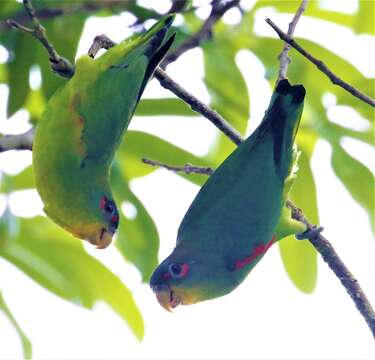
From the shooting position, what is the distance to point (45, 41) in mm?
2816

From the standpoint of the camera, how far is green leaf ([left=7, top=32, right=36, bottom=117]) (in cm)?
394

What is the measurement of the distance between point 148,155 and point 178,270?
1.02 m

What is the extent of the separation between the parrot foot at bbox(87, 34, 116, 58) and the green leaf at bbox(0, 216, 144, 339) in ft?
4.44

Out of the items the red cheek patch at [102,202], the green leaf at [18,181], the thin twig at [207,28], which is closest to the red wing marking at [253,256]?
the red cheek patch at [102,202]

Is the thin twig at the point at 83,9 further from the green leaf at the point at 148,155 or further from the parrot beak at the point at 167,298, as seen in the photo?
the parrot beak at the point at 167,298

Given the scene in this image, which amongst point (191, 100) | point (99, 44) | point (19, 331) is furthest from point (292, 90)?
point (19, 331)

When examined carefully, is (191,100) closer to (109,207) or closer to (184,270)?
(109,207)

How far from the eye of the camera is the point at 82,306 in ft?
14.0

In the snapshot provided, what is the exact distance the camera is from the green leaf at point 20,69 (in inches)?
155

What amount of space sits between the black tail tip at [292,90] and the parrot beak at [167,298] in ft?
2.65

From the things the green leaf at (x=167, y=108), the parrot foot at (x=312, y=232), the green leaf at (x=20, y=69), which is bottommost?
the parrot foot at (x=312, y=232)

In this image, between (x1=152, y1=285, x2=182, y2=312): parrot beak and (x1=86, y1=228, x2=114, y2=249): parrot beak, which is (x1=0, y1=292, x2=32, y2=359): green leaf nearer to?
(x1=86, y1=228, x2=114, y2=249): parrot beak

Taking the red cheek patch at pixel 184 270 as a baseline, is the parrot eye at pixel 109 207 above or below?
above

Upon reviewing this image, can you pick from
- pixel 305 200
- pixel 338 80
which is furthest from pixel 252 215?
pixel 305 200
